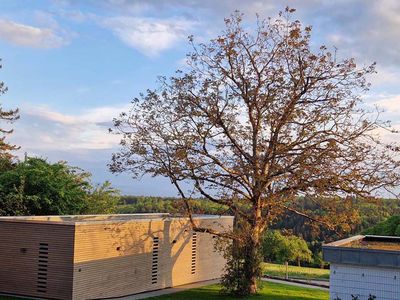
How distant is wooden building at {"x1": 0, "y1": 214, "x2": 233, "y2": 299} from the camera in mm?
15945

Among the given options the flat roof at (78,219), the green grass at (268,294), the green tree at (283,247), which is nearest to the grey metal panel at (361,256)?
the green grass at (268,294)

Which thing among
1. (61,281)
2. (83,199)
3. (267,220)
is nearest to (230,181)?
(267,220)

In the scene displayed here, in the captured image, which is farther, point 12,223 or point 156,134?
point 156,134

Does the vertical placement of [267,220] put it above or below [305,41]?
below

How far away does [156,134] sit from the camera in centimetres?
1902

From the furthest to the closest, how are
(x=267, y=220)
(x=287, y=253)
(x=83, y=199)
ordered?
(x=287, y=253) → (x=83, y=199) → (x=267, y=220)

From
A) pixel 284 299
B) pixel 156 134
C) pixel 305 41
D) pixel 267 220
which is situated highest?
pixel 305 41

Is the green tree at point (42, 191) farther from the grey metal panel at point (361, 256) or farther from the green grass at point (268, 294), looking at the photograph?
the grey metal panel at point (361, 256)

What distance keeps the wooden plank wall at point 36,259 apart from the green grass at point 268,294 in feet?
11.6

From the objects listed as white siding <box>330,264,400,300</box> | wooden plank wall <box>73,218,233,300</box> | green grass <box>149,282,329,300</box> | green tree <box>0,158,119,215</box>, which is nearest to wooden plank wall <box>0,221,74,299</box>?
wooden plank wall <box>73,218,233,300</box>

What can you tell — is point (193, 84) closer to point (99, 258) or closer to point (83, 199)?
point (99, 258)

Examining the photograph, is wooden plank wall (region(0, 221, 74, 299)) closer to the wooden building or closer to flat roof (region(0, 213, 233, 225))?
the wooden building

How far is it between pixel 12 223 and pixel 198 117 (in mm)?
6988

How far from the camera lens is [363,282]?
45.2ft
